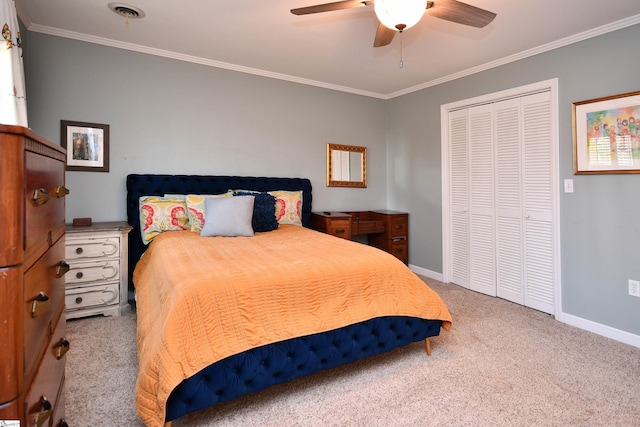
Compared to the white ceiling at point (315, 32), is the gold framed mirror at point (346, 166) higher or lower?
lower

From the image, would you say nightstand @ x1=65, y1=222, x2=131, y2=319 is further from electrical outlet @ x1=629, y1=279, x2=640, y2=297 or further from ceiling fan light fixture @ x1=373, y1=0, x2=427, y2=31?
electrical outlet @ x1=629, y1=279, x2=640, y2=297

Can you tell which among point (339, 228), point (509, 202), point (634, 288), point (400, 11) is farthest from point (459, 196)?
point (400, 11)

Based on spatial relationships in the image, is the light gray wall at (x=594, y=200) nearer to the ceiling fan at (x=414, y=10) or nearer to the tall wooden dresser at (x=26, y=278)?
the ceiling fan at (x=414, y=10)

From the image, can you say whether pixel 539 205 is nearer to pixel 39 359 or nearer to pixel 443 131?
pixel 443 131

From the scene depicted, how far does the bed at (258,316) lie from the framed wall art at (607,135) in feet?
6.14

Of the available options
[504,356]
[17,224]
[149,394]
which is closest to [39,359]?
[17,224]

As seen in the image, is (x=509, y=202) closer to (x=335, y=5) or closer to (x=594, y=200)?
(x=594, y=200)

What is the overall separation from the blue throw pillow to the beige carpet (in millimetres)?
1401

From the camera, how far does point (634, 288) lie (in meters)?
2.61

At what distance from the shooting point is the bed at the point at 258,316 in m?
1.49

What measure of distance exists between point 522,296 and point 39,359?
380 cm

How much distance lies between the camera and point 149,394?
144cm

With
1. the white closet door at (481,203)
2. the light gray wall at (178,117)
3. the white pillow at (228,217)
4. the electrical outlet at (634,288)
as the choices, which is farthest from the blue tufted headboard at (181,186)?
the electrical outlet at (634,288)

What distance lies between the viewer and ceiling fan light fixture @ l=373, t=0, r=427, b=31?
5.78ft
